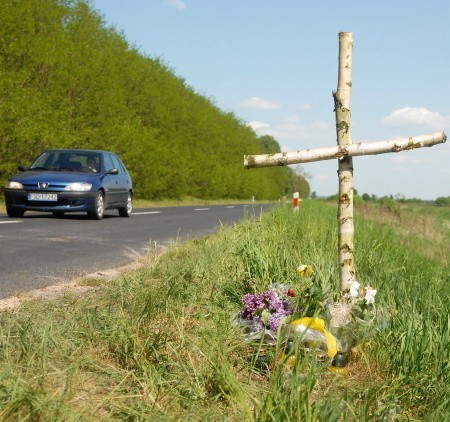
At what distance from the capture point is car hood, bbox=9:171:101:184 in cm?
1747

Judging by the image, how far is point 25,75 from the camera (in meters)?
26.1

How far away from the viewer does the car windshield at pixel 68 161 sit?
60.5 ft

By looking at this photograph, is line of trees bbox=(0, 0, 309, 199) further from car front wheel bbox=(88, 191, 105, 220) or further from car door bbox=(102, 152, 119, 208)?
car front wheel bbox=(88, 191, 105, 220)

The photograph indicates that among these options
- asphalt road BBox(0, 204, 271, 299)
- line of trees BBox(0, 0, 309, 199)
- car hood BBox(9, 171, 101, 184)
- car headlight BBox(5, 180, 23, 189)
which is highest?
line of trees BBox(0, 0, 309, 199)

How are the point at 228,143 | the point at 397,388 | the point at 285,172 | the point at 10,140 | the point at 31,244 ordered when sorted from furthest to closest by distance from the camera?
the point at 285,172
the point at 228,143
the point at 10,140
the point at 31,244
the point at 397,388

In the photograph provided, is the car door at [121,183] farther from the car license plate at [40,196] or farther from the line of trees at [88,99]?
the line of trees at [88,99]

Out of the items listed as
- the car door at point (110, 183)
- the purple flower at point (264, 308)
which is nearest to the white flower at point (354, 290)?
the purple flower at point (264, 308)

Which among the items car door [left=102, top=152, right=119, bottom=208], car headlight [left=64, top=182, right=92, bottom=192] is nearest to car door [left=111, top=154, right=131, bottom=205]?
car door [left=102, top=152, right=119, bottom=208]

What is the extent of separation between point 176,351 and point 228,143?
245ft

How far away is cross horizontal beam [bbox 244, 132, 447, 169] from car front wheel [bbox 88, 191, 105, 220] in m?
14.1

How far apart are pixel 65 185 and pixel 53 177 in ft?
1.07

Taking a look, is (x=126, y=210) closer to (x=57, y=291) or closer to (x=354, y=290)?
(x=57, y=291)

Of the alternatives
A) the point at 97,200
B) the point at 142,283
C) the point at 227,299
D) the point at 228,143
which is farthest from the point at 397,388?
the point at 228,143

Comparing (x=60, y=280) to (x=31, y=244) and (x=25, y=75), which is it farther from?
(x=25, y=75)
